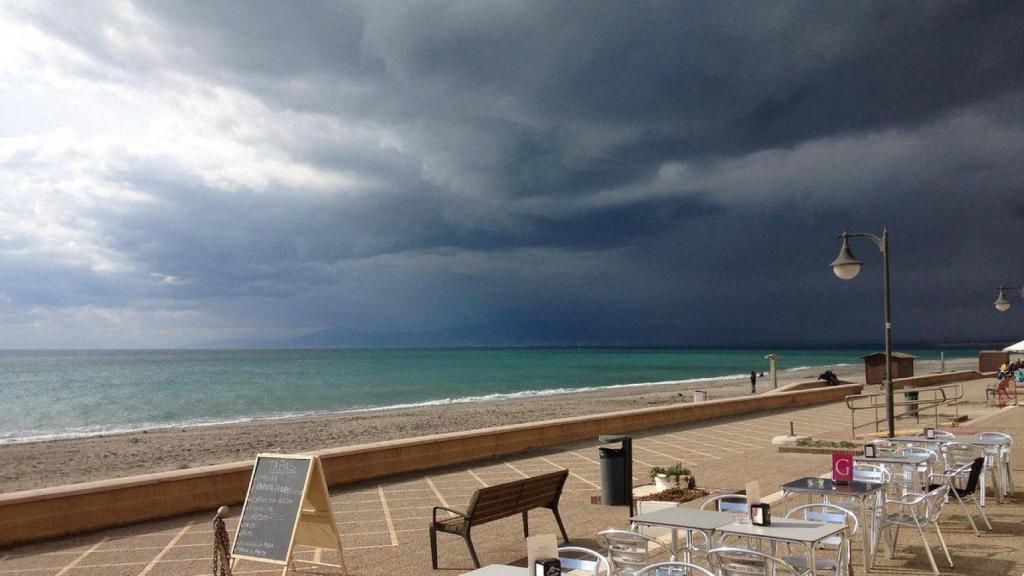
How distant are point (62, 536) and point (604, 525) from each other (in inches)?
238

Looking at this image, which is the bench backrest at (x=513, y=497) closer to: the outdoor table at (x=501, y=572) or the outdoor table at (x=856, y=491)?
the outdoor table at (x=501, y=572)

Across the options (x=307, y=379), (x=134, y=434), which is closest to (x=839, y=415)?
(x=134, y=434)

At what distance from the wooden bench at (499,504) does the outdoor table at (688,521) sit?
140 centimetres

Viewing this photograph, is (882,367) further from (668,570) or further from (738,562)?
(668,570)

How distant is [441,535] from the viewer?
805 cm

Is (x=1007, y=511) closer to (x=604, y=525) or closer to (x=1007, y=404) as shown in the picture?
(x=604, y=525)

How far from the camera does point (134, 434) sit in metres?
35.5

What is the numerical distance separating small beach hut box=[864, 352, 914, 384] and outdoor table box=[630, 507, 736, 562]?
34567 millimetres

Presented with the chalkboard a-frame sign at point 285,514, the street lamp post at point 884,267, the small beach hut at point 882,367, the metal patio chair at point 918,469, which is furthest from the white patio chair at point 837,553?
the small beach hut at point 882,367

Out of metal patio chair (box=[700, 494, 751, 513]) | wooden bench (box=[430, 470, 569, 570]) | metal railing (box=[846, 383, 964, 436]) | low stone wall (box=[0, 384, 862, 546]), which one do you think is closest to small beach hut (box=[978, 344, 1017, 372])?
metal railing (box=[846, 383, 964, 436])

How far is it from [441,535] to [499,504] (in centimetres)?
153

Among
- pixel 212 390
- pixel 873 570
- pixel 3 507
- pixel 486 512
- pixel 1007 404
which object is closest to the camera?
pixel 873 570

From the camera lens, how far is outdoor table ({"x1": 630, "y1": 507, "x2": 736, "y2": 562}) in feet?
17.5

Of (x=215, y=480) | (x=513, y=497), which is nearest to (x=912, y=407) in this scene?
(x=513, y=497)
